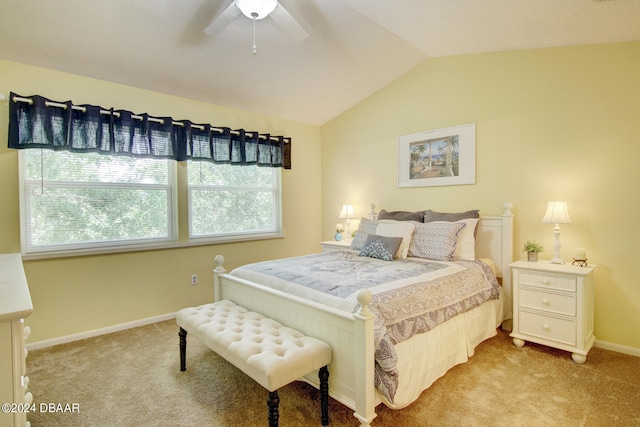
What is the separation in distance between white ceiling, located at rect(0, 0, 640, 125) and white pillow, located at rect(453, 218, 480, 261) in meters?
1.66

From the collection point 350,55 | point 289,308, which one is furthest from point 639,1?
point 289,308

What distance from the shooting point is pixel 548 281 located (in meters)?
2.57

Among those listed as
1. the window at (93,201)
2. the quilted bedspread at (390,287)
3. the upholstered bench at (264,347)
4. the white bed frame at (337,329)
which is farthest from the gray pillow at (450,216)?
the window at (93,201)

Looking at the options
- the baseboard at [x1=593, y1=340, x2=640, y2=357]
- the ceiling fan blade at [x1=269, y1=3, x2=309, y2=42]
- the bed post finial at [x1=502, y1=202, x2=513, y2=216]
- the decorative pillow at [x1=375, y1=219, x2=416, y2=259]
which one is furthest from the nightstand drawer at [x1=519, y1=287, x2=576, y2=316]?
the ceiling fan blade at [x1=269, y1=3, x2=309, y2=42]

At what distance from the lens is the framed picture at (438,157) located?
135 inches

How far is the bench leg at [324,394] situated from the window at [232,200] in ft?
8.00

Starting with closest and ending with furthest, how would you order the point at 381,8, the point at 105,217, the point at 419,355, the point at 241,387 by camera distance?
the point at 419,355, the point at 241,387, the point at 381,8, the point at 105,217

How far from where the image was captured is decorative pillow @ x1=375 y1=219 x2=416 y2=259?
309 centimetres

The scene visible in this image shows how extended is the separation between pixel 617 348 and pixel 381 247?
2.00 meters

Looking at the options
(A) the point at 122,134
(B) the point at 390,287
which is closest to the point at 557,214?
(B) the point at 390,287

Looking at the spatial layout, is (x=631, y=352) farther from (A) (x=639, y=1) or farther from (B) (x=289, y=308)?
(B) (x=289, y=308)

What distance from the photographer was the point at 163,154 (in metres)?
3.38

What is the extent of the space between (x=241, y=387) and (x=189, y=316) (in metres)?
0.58

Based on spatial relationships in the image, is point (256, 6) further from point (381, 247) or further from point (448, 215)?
point (448, 215)
